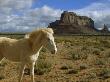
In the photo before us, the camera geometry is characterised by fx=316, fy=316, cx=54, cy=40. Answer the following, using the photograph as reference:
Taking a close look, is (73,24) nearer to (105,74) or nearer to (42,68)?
(42,68)

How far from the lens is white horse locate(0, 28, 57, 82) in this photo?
10352 millimetres

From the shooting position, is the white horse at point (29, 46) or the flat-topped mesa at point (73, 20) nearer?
the white horse at point (29, 46)

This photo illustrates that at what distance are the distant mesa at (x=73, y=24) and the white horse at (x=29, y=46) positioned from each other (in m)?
140

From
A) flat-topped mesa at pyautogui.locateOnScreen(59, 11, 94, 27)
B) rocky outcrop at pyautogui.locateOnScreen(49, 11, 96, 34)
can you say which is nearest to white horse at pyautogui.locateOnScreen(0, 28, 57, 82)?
rocky outcrop at pyautogui.locateOnScreen(49, 11, 96, 34)

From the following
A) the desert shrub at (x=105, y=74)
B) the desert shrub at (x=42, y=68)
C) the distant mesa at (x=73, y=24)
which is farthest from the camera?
the distant mesa at (x=73, y=24)

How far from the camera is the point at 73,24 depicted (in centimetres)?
16625

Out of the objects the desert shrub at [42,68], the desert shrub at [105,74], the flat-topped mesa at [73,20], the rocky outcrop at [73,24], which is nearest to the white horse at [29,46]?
the desert shrub at [42,68]

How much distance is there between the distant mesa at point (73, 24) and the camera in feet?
504

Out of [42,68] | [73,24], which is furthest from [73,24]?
[42,68]

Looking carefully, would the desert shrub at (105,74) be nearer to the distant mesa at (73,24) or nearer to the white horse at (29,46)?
the white horse at (29,46)

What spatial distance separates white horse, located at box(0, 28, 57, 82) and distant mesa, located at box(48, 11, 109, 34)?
458 ft

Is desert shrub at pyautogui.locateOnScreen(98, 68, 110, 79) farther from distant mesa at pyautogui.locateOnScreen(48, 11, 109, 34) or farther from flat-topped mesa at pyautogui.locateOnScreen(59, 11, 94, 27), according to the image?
flat-topped mesa at pyautogui.locateOnScreen(59, 11, 94, 27)

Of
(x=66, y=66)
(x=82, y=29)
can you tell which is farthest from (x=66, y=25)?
(x=66, y=66)

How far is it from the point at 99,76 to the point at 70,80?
4.76 ft
